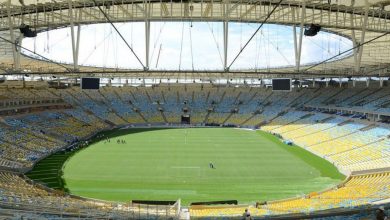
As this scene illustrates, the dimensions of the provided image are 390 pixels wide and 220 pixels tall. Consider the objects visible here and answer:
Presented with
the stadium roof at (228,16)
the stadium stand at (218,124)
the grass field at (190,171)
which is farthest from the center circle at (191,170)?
the stadium roof at (228,16)

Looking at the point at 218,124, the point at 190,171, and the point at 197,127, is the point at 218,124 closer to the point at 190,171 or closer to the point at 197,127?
the point at 197,127

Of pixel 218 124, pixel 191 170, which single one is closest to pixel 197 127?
pixel 218 124

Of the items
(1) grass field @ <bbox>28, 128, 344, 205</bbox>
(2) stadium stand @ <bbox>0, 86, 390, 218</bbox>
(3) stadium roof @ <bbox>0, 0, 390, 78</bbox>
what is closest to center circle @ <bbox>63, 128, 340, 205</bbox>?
(1) grass field @ <bbox>28, 128, 344, 205</bbox>

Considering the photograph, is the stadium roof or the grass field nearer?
the stadium roof

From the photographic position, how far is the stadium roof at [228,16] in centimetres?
2053

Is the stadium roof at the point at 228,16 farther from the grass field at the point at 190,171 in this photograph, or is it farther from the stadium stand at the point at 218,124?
the grass field at the point at 190,171

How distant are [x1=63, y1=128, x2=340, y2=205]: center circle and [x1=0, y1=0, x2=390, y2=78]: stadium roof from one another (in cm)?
724

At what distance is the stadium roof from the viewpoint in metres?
20.5

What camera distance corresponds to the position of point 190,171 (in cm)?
3023

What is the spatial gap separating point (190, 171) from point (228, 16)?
537 inches

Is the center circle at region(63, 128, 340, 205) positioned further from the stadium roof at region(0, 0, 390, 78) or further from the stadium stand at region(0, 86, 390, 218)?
the stadium roof at region(0, 0, 390, 78)

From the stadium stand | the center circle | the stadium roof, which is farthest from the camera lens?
the center circle

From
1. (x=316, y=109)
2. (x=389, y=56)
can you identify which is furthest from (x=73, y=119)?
(x=389, y=56)

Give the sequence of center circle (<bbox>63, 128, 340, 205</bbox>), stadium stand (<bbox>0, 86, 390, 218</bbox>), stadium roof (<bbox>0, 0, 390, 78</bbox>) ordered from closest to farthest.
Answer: stadium stand (<bbox>0, 86, 390, 218</bbox>)
stadium roof (<bbox>0, 0, 390, 78</bbox>)
center circle (<bbox>63, 128, 340, 205</bbox>)
